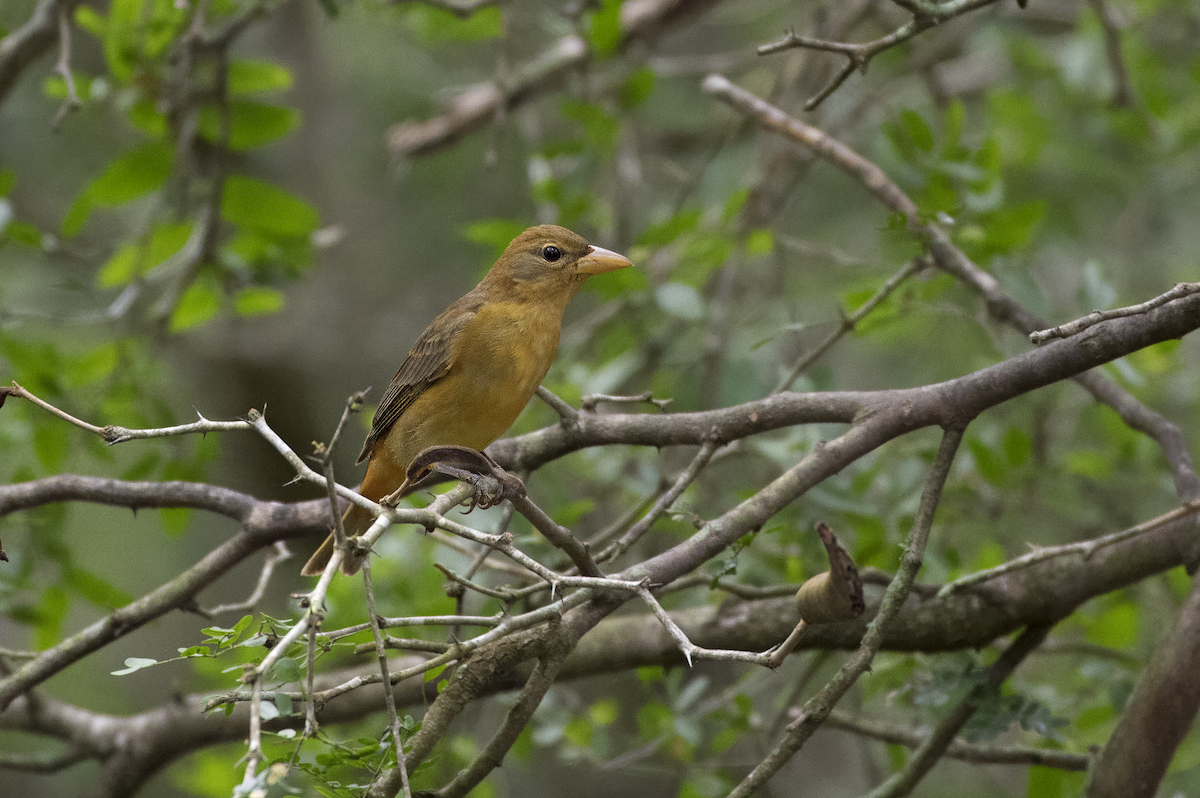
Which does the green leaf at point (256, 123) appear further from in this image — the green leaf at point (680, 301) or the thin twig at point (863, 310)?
the thin twig at point (863, 310)

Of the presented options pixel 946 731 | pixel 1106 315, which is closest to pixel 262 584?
pixel 946 731

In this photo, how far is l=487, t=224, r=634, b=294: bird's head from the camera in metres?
3.78

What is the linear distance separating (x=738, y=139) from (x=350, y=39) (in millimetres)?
4269

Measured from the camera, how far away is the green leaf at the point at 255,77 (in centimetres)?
402

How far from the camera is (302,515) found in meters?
3.07

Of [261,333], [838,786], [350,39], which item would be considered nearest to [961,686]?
[838,786]

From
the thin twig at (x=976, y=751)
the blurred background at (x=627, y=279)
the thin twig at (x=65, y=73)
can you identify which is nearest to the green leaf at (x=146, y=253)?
the blurred background at (x=627, y=279)

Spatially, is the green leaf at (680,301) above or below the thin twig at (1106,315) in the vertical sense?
above

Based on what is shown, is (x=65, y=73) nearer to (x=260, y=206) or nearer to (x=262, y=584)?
(x=260, y=206)

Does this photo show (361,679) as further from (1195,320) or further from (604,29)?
(604,29)

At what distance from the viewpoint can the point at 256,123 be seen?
4031mm

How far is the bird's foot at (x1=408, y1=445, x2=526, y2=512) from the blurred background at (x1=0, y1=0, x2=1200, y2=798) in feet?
3.11

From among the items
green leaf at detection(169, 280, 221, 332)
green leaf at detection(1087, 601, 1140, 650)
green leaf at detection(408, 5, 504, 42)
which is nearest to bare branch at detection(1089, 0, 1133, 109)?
green leaf at detection(1087, 601, 1140, 650)

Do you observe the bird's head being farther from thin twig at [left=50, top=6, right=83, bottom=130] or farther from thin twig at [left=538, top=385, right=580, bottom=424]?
thin twig at [left=50, top=6, right=83, bottom=130]
